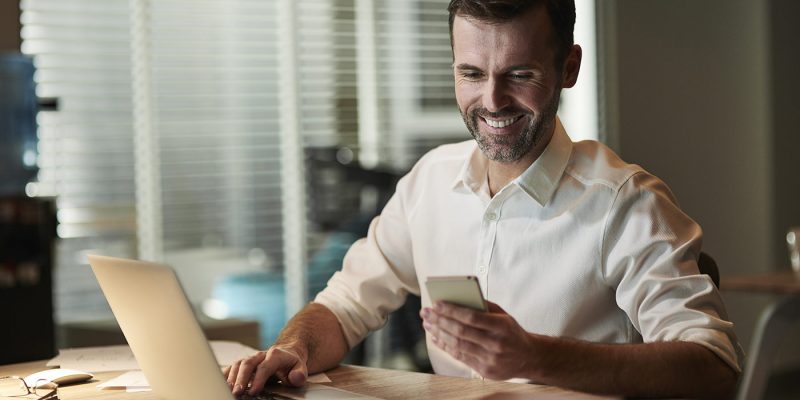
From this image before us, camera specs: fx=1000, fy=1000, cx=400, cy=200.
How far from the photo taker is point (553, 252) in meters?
1.85

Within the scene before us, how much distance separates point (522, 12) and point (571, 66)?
21 centimetres

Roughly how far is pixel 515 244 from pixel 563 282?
0.40 feet

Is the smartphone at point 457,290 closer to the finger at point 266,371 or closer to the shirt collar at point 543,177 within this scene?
the finger at point 266,371

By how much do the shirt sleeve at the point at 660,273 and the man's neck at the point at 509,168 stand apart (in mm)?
207

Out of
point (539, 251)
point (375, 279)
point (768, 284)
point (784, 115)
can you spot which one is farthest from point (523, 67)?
point (784, 115)

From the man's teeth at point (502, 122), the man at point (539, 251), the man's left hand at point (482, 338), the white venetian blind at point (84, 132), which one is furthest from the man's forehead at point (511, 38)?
the white venetian blind at point (84, 132)

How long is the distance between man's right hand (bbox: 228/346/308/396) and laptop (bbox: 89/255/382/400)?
2 cm

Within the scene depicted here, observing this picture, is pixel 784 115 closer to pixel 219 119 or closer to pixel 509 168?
pixel 219 119

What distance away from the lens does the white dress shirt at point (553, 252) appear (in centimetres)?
168

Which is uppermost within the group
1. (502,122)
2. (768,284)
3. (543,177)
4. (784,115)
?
(502,122)

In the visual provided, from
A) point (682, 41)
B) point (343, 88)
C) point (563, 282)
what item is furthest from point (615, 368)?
point (682, 41)

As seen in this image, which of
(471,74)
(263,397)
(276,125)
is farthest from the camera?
(276,125)

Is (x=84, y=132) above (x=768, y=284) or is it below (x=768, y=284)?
above

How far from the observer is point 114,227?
3729 millimetres
